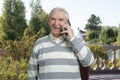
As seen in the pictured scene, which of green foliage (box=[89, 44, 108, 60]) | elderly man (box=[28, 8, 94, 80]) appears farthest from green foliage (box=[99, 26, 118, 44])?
elderly man (box=[28, 8, 94, 80])

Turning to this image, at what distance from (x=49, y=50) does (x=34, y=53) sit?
0.13m

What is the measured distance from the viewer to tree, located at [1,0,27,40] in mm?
35000

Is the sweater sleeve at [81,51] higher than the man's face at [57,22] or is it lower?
lower

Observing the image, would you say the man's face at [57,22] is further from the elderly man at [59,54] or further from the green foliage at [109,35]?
the green foliage at [109,35]

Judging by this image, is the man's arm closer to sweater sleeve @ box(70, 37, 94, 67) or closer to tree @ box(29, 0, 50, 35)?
sweater sleeve @ box(70, 37, 94, 67)

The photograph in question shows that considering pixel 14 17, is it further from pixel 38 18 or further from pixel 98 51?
pixel 98 51

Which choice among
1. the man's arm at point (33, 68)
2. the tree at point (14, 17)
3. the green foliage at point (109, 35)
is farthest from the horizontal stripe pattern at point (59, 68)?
the green foliage at point (109, 35)

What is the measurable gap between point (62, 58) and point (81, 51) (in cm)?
18

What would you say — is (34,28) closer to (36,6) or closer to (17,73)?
(36,6)

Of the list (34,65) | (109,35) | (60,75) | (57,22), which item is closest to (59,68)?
(60,75)

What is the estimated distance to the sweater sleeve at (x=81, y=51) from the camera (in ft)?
9.97

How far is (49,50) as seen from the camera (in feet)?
10.3

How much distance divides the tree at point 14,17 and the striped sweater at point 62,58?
31964 millimetres

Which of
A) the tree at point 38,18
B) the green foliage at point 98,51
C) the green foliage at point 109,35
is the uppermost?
the tree at point 38,18
